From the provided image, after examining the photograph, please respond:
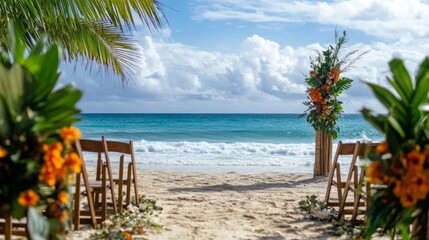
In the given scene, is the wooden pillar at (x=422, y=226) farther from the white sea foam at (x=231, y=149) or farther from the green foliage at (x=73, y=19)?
the white sea foam at (x=231, y=149)

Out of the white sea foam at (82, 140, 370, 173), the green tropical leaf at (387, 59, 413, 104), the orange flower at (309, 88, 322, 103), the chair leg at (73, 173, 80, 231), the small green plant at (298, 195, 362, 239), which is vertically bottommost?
the white sea foam at (82, 140, 370, 173)

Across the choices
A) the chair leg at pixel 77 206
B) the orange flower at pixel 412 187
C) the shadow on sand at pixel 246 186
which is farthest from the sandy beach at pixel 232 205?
the orange flower at pixel 412 187

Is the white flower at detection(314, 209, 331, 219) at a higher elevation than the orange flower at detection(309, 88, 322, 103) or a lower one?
lower

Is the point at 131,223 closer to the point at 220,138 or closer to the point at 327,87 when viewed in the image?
the point at 327,87

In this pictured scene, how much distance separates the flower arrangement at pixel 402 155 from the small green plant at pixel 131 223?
248cm

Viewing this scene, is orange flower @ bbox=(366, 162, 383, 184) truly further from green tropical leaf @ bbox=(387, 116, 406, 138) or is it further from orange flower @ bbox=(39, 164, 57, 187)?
orange flower @ bbox=(39, 164, 57, 187)

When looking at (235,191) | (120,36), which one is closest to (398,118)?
(235,191)

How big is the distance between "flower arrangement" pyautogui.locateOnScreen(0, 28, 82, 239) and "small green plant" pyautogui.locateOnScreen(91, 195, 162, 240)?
2.17m

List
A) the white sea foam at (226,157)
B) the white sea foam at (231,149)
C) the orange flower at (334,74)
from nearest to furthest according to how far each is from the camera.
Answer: the orange flower at (334,74) → the white sea foam at (226,157) → the white sea foam at (231,149)

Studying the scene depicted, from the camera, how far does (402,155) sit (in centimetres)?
254

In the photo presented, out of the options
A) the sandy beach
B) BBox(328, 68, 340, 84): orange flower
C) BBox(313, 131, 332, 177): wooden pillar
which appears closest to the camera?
the sandy beach

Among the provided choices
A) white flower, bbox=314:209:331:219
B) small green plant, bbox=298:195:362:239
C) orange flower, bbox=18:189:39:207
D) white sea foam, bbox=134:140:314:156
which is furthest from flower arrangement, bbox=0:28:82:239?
white sea foam, bbox=134:140:314:156

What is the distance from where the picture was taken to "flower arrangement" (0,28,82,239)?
246cm

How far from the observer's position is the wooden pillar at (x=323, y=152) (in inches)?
362
